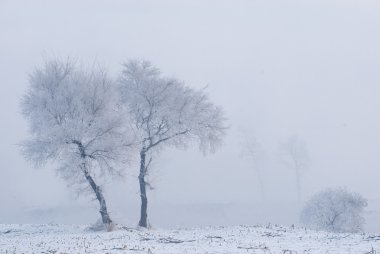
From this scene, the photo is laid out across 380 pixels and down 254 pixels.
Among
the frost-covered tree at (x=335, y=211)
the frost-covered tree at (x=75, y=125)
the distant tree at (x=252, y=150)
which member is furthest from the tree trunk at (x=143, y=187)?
the distant tree at (x=252, y=150)

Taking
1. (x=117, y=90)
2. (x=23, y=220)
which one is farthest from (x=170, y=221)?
(x=117, y=90)

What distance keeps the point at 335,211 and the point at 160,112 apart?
24905 mm

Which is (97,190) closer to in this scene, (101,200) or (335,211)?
(101,200)

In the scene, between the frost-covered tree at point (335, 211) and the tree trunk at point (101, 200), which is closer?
the tree trunk at point (101, 200)

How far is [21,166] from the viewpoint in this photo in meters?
177

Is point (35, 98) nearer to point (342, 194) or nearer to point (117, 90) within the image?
point (117, 90)

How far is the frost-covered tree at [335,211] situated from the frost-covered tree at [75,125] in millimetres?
26066

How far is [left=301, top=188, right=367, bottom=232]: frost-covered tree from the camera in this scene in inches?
2046

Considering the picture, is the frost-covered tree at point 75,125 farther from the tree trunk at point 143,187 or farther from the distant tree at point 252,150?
the distant tree at point 252,150

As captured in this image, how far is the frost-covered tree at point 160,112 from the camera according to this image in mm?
40969

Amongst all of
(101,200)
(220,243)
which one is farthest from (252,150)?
(220,243)

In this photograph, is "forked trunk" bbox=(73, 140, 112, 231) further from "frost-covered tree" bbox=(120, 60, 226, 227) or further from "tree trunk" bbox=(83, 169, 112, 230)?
"frost-covered tree" bbox=(120, 60, 226, 227)

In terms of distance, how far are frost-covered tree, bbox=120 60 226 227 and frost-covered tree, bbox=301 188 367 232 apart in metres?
18.7

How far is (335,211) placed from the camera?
53188mm
